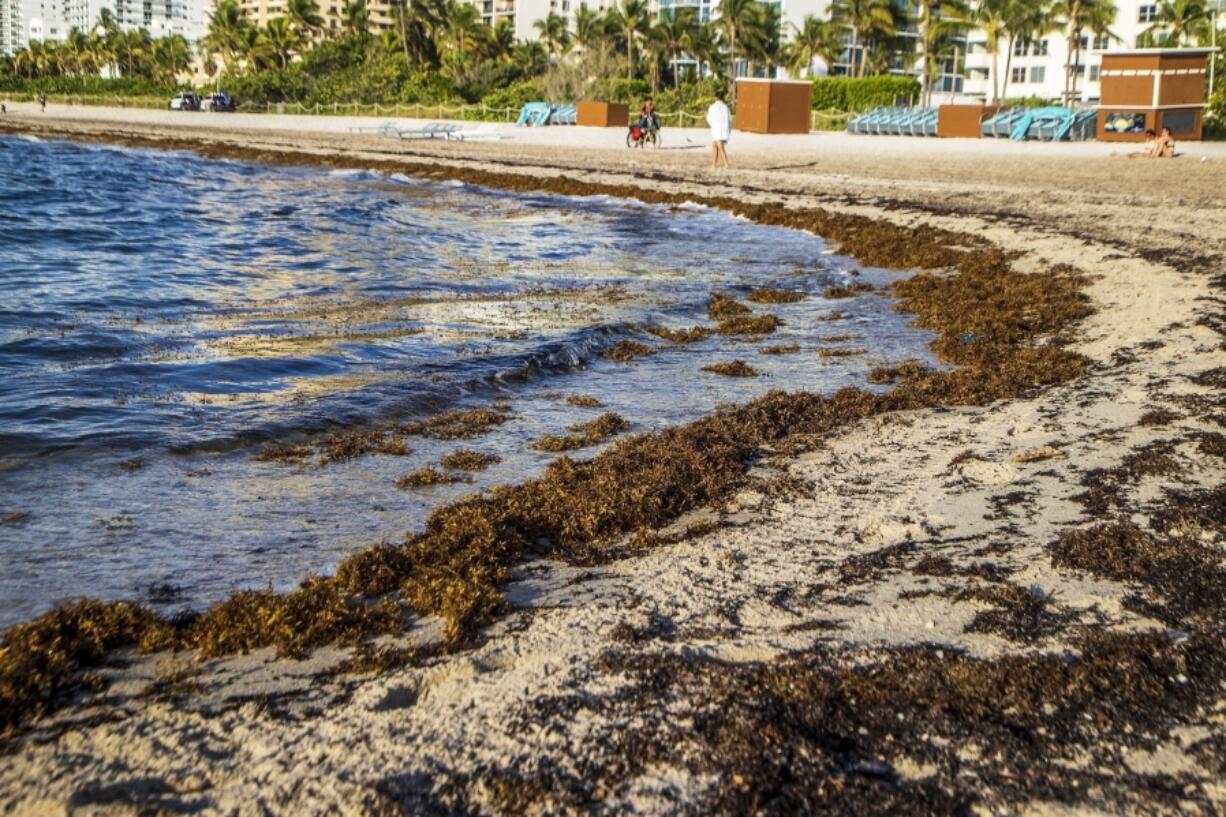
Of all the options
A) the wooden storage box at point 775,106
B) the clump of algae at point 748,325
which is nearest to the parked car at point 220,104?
the wooden storage box at point 775,106

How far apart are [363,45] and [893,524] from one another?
311ft

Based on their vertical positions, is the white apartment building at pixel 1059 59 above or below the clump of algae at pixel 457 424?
above

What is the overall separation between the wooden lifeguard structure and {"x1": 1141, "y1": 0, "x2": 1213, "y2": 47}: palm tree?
34771mm

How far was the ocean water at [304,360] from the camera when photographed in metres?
4.83

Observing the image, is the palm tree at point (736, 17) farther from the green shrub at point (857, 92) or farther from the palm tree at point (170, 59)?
the palm tree at point (170, 59)

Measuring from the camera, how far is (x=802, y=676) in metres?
3.21

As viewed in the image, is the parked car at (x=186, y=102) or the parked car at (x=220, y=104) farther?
the parked car at (x=186, y=102)

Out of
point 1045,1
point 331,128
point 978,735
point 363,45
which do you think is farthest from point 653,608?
point 363,45

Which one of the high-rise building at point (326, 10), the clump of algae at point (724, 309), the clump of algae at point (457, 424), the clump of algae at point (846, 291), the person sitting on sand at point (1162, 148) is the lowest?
the clump of algae at point (457, 424)

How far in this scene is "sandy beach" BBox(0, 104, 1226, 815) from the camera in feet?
8.98

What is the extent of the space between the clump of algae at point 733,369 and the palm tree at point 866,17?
72230 millimetres

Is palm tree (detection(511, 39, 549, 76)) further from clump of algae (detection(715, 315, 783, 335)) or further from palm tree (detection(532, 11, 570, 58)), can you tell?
clump of algae (detection(715, 315, 783, 335))

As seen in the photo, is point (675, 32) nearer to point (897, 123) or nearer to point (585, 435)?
point (897, 123)

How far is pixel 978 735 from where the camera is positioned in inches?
115
